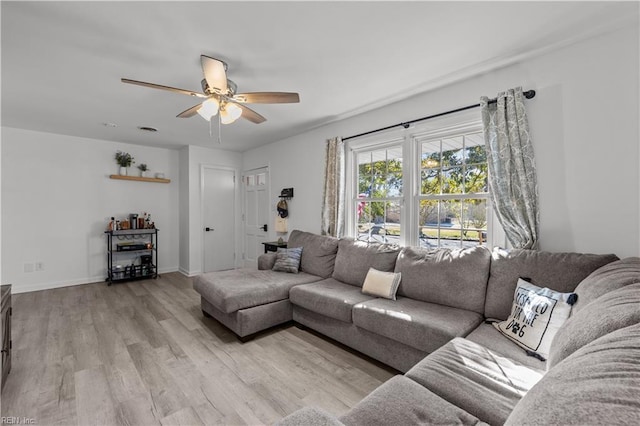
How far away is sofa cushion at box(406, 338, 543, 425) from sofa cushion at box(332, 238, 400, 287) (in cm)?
139

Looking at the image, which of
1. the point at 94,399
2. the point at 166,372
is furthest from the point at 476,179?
the point at 94,399

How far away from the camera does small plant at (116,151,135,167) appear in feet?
16.8

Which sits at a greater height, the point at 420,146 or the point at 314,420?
the point at 420,146

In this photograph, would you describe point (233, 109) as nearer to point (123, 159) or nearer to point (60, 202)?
point (123, 159)

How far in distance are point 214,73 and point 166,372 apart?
241 centimetres

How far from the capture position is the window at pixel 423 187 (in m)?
2.83

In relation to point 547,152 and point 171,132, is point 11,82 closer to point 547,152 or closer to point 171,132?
point 171,132

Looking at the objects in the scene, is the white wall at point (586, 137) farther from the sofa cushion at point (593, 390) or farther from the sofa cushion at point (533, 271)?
the sofa cushion at point (593, 390)

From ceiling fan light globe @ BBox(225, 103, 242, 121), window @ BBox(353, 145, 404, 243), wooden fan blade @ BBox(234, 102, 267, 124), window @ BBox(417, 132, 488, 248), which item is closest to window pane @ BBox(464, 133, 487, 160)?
window @ BBox(417, 132, 488, 248)

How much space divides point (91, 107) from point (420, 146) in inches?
157

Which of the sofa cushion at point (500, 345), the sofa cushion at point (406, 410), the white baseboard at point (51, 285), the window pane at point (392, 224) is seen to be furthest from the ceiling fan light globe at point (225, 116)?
the white baseboard at point (51, 285)

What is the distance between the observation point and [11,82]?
9.07 feet

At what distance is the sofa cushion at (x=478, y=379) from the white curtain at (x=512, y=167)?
4.00ft

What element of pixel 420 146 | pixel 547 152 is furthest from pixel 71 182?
pixel 547 152
